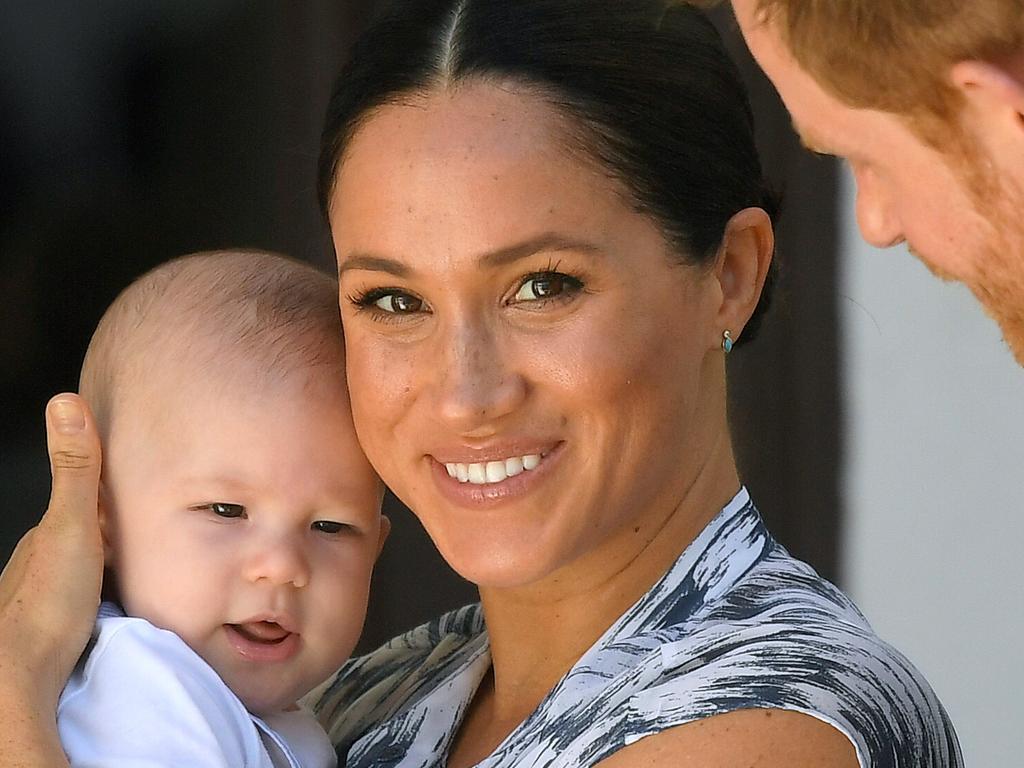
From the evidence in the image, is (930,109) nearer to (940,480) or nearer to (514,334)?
(514,334)

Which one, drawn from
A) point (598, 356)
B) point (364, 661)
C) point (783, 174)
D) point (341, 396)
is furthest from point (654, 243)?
point (783, 174)

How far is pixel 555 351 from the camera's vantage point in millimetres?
1928

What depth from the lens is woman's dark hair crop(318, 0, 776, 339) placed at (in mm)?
1960

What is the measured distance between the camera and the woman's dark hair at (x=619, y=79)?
1.96 m

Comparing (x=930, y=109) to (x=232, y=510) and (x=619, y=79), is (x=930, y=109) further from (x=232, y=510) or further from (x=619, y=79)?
(x=232, y=510)

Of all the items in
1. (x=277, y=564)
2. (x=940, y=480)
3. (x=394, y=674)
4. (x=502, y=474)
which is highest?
(x=502, y=474)

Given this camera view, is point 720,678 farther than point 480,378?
No

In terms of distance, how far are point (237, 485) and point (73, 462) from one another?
20 centimetres

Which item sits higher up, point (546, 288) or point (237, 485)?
point (546, 288)

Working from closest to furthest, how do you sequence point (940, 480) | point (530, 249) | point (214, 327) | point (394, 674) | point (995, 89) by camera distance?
point (995, 89) → point (530, 249) → point (214, 327) → point (394, 674) → point (940, 480)

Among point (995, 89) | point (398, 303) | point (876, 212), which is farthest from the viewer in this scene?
point (398, 303)

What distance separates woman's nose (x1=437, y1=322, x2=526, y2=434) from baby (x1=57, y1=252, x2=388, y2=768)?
251 mm

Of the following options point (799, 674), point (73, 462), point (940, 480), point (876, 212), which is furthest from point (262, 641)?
point (940, 480)

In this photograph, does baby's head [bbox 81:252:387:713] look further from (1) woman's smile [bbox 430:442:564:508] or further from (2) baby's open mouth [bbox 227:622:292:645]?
(1) woman's smile [bbox 430:442:564:508]
